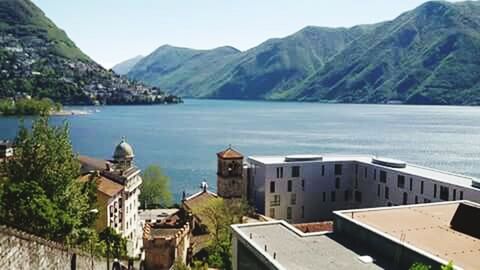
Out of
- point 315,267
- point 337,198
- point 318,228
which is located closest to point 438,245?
point 315,267

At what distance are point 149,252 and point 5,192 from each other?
1249cm

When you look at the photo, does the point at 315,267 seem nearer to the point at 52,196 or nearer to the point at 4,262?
the point at 4,262

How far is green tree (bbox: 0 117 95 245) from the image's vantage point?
2191cm

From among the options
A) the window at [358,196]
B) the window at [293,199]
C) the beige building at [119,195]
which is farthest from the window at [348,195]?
the beige building at [119,195]

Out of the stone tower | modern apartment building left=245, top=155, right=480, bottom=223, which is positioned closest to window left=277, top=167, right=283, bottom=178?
modern apartment building left=245, top=155, right=480, bottom=223

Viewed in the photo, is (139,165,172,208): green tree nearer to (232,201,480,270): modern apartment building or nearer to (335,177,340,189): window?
(335,177,340,189): window

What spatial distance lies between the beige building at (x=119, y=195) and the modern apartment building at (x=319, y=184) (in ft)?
35.7

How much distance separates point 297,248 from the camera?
2048cm

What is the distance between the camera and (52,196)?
26.2 metres

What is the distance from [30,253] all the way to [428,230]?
51.6ft

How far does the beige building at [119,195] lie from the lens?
1529 inches

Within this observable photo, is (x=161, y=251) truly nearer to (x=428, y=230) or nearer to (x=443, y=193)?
(x=428, y=230)

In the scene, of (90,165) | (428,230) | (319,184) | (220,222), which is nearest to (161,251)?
(220,222)

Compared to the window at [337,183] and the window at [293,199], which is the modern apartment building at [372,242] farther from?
the window at [337,183]
